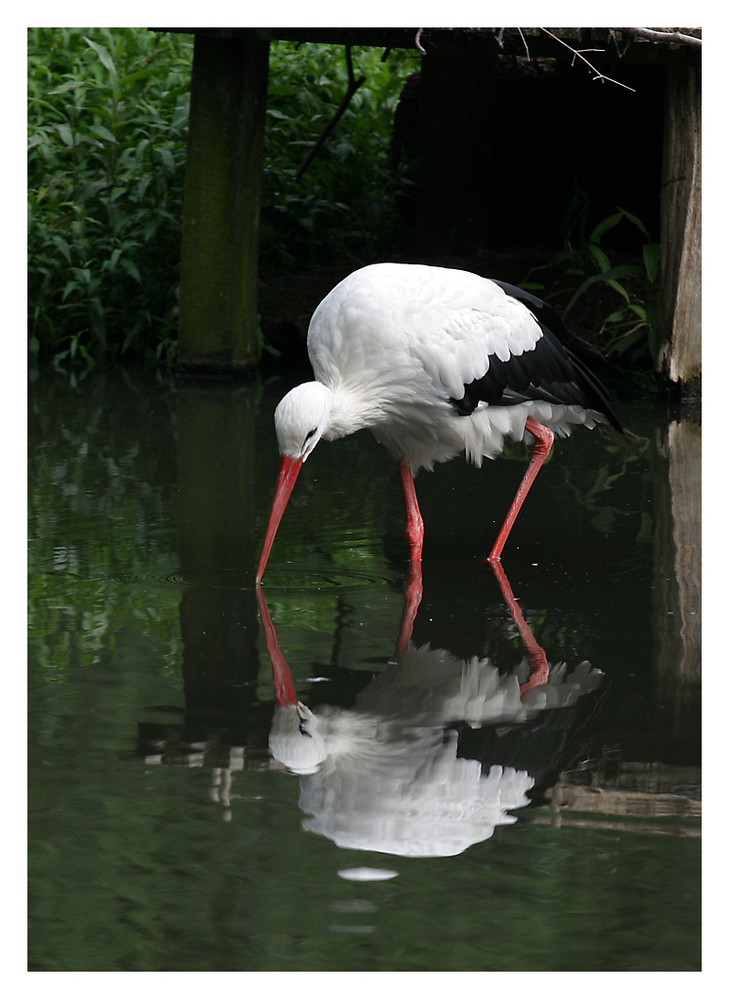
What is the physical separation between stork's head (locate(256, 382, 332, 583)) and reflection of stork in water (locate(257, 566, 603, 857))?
46 centimetres

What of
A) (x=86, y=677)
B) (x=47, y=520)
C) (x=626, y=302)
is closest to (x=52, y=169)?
(x=626, y=302)

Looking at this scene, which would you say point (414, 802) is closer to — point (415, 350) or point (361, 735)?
point (361, 735)

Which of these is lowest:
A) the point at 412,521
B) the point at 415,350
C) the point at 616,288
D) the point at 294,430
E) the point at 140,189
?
the point at 412,521

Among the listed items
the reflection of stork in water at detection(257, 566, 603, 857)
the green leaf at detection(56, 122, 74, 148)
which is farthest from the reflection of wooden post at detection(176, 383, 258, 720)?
the green leaf at detection(56, 122, 74, 148)

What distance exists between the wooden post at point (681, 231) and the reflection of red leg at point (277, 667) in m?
4.42

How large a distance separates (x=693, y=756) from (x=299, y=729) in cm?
108

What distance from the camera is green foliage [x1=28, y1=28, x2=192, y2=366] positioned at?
10.2 metres

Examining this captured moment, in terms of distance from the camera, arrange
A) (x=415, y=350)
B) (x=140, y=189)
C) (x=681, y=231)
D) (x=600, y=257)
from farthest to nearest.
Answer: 1. (x=140, y=189)
2. (x=600, y=257)
3. (x=681, y=231)
4. (x=415, y=350)

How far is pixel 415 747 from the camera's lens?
3.51 meters

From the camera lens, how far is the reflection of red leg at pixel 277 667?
3889mm

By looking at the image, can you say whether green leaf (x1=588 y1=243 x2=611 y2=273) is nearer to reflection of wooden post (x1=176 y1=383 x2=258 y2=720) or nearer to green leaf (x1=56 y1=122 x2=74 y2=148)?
reflection of wooden post (x1=176 y1=383 x2=258 y2=720)

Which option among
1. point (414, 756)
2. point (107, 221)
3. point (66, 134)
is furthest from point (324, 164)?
point (414, 756)

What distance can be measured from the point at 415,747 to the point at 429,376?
80.0 inches

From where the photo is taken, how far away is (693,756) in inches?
137
